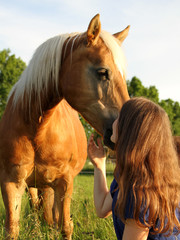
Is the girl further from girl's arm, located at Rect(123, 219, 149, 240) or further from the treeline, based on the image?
the treeline

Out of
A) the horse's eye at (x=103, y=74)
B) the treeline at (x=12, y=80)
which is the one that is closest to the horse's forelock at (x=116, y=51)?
the horse's eye at (x=103, y=74)

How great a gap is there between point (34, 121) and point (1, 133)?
1.60 feet

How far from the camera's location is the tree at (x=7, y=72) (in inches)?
833

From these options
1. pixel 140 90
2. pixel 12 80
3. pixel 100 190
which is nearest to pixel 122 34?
pixel 100 190

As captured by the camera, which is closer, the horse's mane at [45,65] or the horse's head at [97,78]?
the horse's head at [97,78]

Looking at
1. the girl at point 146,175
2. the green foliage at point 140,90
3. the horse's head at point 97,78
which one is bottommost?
the girl at point 146,175

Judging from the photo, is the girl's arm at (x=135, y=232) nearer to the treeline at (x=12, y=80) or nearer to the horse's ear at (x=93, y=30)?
the horse's ear at (x=93, y=30)

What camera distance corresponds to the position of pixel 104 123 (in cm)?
254

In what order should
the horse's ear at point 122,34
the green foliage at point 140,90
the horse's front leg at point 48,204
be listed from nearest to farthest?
the horse's ear at point 122,34 → the horse's front leg at point 48,204 → the green foliage at point 140,90

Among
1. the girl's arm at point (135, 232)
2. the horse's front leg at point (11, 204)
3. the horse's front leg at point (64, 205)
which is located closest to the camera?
the girl's arm at point (135, 232)

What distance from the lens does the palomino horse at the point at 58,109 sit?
258 cm

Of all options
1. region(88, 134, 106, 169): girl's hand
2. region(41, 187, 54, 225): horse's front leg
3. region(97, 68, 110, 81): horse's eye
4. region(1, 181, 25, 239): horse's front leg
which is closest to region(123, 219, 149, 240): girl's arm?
region(88, 134, 106, 169): girl's hand

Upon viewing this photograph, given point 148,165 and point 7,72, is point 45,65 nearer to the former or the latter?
point 148,165

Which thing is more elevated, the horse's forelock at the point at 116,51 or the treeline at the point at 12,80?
the treeline at the point at 12,80
